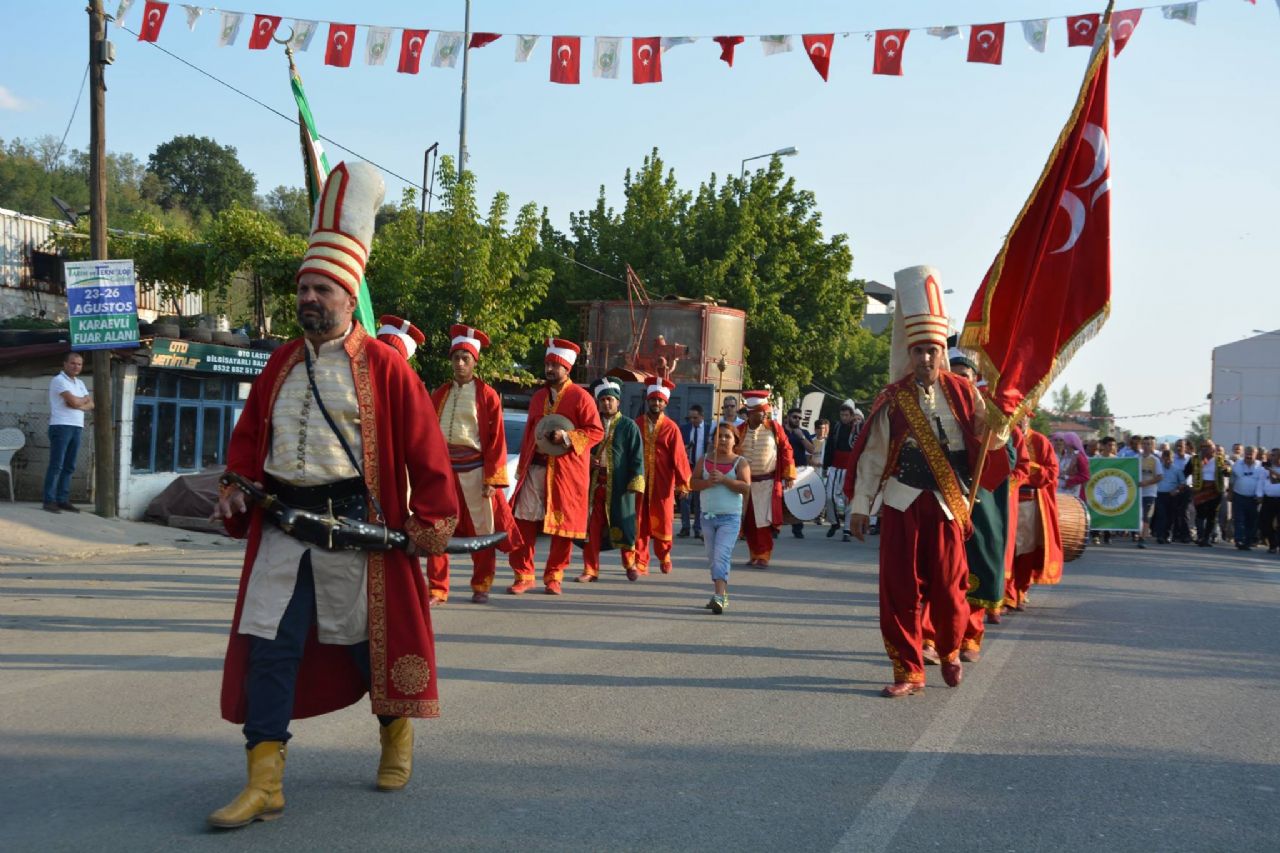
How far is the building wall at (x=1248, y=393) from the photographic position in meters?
52.3

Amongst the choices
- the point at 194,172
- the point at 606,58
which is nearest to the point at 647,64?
the point at 606,58

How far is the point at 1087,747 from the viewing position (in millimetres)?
6012

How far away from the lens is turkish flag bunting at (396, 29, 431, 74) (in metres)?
16.5

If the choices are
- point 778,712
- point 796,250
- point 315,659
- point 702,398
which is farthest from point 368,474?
point 796,250

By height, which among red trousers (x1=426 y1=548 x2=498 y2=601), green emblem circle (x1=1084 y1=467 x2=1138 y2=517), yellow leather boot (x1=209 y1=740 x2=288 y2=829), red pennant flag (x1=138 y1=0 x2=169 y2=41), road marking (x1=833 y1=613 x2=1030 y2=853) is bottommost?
road marking (x1=833 y1=613 x2=1030 y2=853)

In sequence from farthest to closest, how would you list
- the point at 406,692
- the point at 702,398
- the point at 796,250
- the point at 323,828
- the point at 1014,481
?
the point at 796,250 < the point at 702,398 < the point at 1014,481 < the point at 406,692 < the point at 323,828

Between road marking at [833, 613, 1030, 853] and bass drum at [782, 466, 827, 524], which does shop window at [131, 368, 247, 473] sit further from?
road marking at [833, 613, 1030, 853]

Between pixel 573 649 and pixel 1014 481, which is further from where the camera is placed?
pixel 1014 481

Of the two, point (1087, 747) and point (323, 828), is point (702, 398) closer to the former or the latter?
point (1087, 747)

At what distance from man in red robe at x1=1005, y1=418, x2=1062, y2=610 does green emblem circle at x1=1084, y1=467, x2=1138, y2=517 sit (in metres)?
11.2

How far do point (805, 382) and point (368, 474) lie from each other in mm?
37862

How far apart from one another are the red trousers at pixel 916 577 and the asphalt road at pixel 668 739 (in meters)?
0.31

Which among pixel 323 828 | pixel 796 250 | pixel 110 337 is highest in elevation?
pixel 796 250

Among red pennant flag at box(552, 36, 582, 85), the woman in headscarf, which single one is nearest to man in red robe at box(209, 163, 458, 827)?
red pennant flag at box(552, 36, 582, 85)
